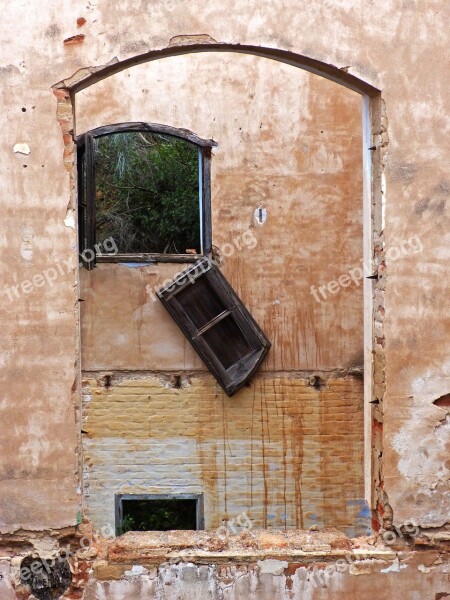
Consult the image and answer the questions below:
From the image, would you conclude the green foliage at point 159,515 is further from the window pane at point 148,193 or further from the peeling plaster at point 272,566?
the peeling plaster at point 272,566

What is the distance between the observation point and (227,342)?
265 inches

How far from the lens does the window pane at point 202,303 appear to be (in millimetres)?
6672

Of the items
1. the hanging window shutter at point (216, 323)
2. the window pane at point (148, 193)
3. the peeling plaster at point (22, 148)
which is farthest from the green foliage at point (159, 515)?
the peeling plaster at point (22, 148)

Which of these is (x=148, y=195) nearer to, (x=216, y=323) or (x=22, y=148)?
(x=216, y=323)

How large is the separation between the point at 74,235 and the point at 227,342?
341cm

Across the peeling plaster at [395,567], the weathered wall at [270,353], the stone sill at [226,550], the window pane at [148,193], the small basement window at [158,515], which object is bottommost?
the small basement window at [158,515]

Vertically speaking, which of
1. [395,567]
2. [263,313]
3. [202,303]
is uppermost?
[202,303]

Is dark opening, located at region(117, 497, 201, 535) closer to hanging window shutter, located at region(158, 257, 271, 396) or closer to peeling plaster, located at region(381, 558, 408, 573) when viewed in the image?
hanging window shutter, located at region(158, 257, 271, 396)

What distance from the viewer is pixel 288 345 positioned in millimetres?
6777

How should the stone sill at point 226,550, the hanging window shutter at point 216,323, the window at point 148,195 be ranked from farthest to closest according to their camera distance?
the window at point 148,195
the hanging window shutter at point 216,323
the stone sill at point 226,550

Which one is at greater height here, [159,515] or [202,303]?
[202,303]

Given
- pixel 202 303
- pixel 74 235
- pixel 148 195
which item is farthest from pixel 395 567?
pixel 148 195

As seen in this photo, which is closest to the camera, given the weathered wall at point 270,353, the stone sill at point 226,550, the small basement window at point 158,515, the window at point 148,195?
the stone sill at point 226,550

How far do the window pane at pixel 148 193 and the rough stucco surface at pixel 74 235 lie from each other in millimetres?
7315
